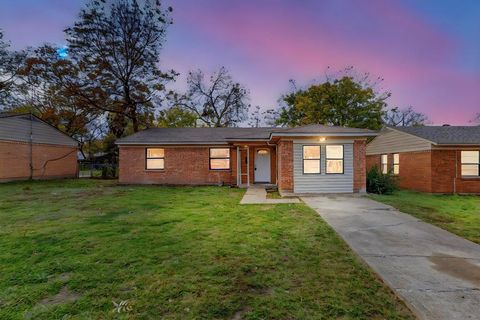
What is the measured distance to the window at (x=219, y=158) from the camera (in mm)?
15633

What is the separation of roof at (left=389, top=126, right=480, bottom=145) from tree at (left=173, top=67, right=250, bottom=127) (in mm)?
20487

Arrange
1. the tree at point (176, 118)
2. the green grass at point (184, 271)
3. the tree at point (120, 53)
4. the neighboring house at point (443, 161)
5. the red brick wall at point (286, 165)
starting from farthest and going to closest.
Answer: the tree at point (176, 118) → the tree at point (120, 53) → the neighboring house at point (443, 161) → the red brick wall at point (286, 165) → the green grass at point (184, 271)

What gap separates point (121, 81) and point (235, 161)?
A: 509 inches

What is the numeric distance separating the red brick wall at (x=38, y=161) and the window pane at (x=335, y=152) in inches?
782

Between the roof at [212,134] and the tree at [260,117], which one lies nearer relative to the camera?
the roof at [212,134]

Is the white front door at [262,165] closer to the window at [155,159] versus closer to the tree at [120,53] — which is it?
the window at [155,159]

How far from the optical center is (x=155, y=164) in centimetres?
1580

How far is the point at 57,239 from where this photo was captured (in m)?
4.87

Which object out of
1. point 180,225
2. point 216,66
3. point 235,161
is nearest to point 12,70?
point 216,66

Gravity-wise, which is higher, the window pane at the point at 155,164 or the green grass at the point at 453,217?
the window pane at the point at 155,164

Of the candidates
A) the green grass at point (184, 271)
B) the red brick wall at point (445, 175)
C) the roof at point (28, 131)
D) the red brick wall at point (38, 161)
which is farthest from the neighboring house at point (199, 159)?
the green grass at point (184, 271)

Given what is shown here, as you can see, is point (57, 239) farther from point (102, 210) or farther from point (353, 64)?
point (353, 64)

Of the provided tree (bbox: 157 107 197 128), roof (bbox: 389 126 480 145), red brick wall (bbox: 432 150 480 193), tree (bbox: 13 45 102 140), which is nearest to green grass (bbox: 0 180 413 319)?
red brick wall (bbox: 432 150 480 193)

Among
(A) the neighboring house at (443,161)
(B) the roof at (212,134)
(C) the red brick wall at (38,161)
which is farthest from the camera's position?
(C) the red brick wall at (38,161)
